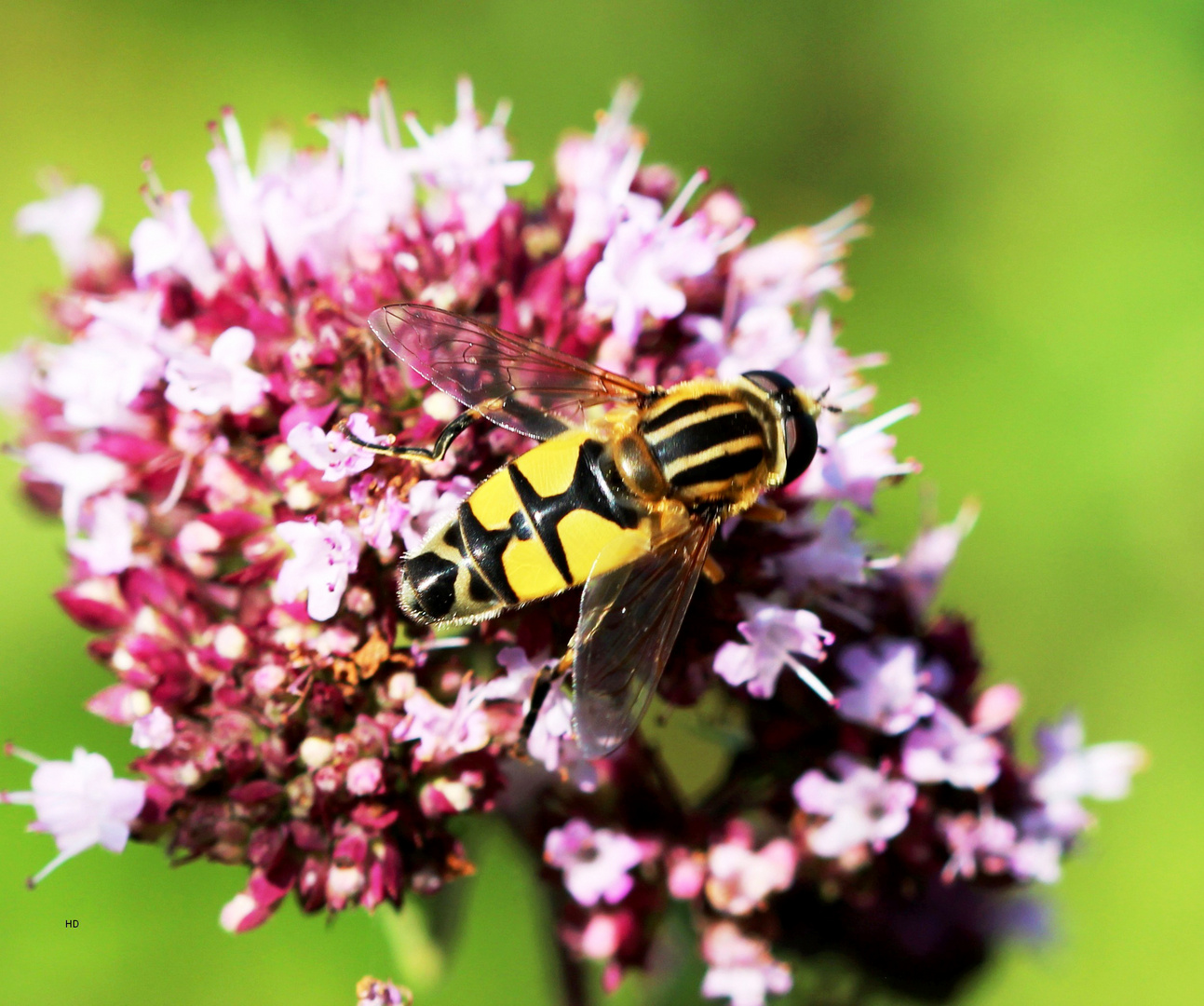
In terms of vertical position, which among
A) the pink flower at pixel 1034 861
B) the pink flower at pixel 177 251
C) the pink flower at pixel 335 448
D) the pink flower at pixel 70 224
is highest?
the pink flower at pixel 70 224

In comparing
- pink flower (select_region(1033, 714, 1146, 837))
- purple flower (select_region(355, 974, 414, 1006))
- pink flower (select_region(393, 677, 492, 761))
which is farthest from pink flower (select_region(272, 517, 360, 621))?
pink flower (select_region(1033, 714, 1146, 837))

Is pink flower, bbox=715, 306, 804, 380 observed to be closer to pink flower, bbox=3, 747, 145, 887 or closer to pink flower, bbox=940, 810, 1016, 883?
pink flower, bbox=940, 810, 1016, 883

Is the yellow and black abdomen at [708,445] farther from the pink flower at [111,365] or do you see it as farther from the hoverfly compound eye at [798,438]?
the pink flower at [111,365]

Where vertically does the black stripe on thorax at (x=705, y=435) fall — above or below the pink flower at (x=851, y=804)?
above

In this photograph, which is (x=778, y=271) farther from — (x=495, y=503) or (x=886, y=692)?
(x=495, y=503)

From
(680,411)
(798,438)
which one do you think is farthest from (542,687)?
(798,438)

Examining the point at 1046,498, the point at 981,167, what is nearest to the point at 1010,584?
the point at 1046,498

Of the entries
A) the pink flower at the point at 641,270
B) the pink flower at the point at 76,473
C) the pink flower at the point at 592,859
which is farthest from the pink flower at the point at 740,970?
the pink flower at the point at 76,473

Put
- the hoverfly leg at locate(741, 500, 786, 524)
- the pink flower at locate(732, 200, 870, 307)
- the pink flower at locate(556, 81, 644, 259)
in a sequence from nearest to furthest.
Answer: the hoverfly leg at locate(741, 500, 786, 524) < the pink flower at locate(556, 81, 644, 259) < the pink flower at locate(732, 200, 870, 307)
